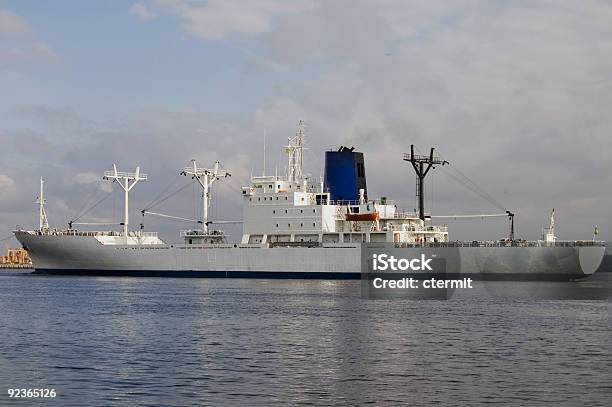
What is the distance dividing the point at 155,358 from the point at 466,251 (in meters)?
44.0

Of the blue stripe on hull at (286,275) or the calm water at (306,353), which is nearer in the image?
the calm water at (306,353)

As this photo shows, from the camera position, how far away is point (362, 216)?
228ft

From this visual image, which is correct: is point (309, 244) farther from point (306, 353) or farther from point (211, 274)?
point (306, 353)

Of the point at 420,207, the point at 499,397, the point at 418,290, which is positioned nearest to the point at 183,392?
the point at 499,397

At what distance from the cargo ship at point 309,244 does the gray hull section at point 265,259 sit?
0.08 m

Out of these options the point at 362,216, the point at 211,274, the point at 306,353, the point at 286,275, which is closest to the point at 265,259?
the point at 286,275

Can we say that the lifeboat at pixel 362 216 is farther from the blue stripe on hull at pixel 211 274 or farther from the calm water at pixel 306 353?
the calm water at pixel 306 353

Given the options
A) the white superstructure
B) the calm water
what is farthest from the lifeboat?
the calm water

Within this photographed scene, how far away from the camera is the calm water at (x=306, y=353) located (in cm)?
2022

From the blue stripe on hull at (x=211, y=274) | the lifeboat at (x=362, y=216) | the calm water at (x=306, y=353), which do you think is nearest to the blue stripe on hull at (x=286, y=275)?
the blue stripe on hull at (x=211, y=274)

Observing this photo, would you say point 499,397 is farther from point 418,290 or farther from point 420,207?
point 420,207

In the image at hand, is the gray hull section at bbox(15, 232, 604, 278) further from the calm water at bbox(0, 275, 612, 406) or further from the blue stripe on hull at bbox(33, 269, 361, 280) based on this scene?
the calm water at bbox(0, 275, 612, 406)

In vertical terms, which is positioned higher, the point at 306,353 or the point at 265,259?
the point at 265,259

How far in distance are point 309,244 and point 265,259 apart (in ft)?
13.8
